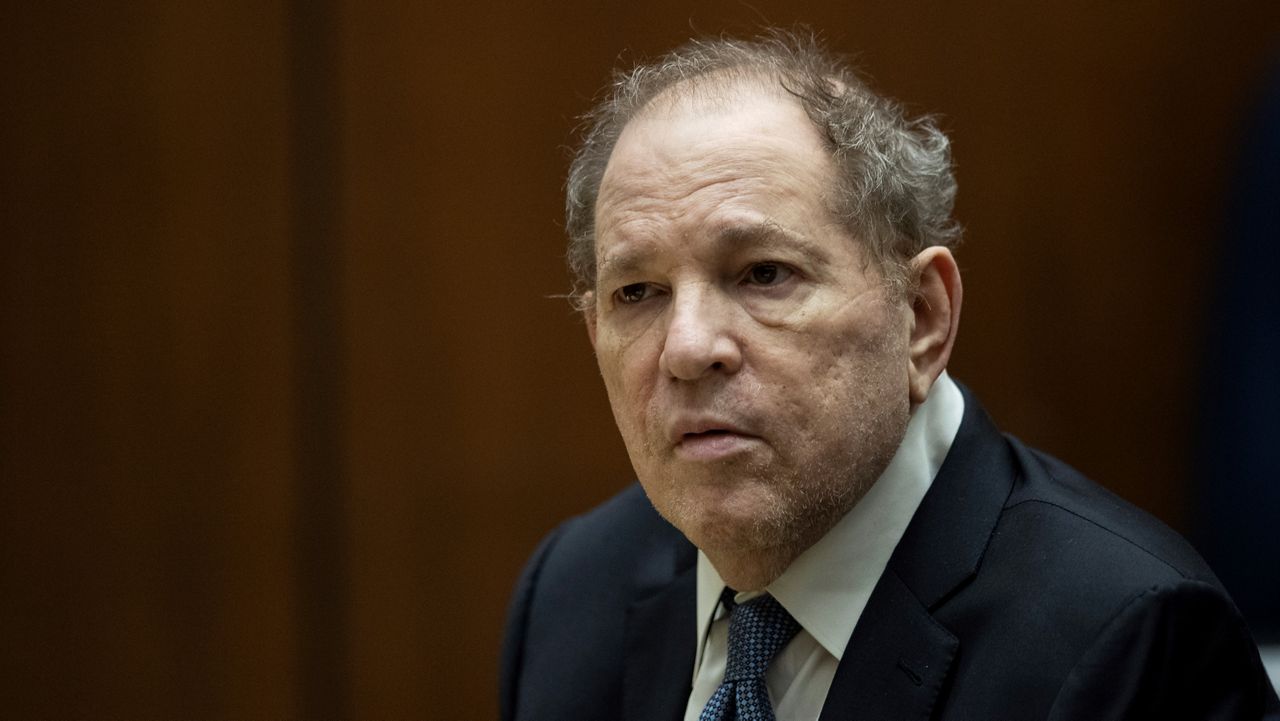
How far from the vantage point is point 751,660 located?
70.1 inches

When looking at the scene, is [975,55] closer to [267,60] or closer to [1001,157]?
[1001,157]

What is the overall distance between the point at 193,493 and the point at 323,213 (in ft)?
2.27

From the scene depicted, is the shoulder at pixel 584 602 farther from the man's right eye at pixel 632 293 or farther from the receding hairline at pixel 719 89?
the receding hairline at pixel 719 89

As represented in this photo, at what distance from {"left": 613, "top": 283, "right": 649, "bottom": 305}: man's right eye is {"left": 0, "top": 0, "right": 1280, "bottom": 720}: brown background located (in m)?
1.23

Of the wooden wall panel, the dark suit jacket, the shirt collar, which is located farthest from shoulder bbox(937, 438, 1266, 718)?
the wooden wall panel

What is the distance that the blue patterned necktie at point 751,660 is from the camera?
1.75 m

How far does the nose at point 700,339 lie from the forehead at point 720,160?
113 millimetres

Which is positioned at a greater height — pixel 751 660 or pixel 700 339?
pixel 700 339

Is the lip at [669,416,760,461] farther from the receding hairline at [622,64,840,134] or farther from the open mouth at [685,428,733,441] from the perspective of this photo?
the receding hairline at [622,64,840,134]

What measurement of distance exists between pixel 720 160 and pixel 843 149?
0.17 meters

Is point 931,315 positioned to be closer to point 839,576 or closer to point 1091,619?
point 839,576

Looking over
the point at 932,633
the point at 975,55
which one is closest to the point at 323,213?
the point at 975,55

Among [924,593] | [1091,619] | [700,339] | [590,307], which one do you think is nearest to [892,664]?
[924,593]

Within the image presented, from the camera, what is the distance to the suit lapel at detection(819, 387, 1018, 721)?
1.66 metres
